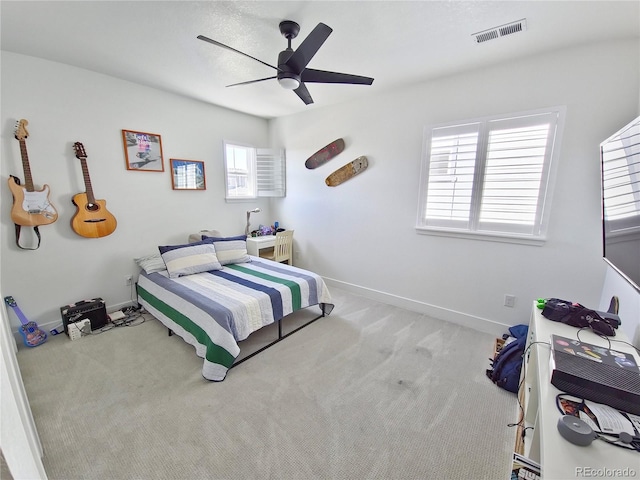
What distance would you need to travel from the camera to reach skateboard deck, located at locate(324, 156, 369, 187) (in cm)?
338

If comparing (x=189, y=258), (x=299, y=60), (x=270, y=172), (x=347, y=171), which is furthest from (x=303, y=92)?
(x=270, y=172)

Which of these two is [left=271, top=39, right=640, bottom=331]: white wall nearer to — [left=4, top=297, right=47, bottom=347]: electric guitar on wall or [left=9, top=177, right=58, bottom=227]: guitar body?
[left=9, top=177, right=58, bottom=227]: guitar body

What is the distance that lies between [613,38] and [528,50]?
52 centimetres

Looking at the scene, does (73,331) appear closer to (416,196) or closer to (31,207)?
(31,207)

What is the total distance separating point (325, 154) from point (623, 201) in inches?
120

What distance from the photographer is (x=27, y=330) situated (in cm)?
239

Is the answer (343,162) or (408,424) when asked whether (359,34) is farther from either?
(408,424)

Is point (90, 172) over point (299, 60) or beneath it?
beneath

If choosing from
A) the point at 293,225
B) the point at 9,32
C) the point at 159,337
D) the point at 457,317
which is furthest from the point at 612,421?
the point at 9,32

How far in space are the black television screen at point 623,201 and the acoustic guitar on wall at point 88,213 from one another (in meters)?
4.14

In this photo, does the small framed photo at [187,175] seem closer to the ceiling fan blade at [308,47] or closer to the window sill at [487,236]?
the ceiling fan blade at [308,47]

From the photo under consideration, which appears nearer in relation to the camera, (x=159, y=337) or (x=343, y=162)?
(x=159, y=337)

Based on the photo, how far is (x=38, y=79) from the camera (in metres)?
2.41

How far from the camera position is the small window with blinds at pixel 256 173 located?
4.22 metres
